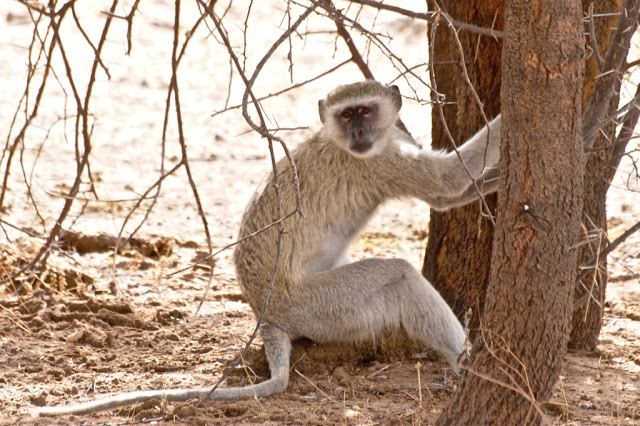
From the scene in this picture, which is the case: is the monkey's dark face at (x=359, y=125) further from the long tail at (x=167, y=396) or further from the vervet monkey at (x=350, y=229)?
the long tail at (x=167, y=396)

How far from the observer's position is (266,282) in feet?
16.2

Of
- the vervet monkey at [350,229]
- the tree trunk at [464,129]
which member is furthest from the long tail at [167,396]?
the tree trunk at [464,129]

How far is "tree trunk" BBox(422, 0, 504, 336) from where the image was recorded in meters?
4.81

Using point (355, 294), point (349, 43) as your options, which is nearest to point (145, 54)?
point (349, 43)

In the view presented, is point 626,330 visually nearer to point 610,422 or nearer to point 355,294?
point 610,422

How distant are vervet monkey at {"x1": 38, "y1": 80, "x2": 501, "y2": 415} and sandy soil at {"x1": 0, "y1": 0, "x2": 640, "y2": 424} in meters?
0.24

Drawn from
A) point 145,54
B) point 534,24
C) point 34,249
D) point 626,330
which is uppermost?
point 145,54

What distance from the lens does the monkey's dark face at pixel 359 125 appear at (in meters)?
4.80

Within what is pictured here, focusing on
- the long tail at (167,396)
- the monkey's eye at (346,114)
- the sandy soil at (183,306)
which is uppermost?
the monkey's eye at (346,114)

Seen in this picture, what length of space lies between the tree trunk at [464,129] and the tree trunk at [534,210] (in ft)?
4.56

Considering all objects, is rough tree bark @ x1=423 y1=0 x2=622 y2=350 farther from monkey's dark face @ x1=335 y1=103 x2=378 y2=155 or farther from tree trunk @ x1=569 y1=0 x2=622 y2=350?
monkey's dark face @ x1=335 y1=103 x2=378 y2=155

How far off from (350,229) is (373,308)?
71 centimetres

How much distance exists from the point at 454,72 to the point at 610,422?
226 cm

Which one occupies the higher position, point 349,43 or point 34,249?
point 349,43
